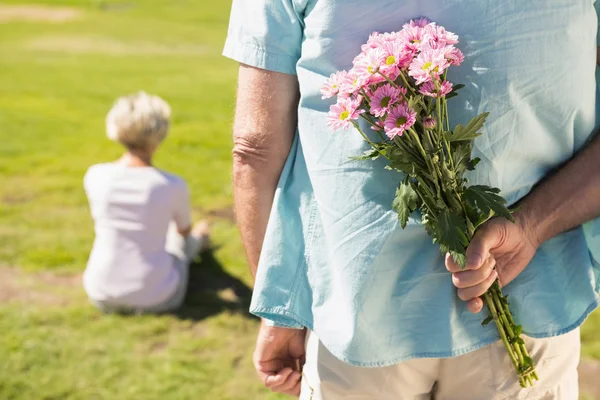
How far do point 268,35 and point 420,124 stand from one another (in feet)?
1.42

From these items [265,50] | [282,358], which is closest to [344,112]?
[265,50]

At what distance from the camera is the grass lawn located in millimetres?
3797

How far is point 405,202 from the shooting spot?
152cm

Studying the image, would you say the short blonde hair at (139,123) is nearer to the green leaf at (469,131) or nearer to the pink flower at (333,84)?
the pink flower at (333,84)

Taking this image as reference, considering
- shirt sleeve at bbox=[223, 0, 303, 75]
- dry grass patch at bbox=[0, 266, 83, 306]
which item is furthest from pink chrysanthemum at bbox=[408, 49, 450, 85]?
dry grass patch at bbox=[0, 266, 83, 306]

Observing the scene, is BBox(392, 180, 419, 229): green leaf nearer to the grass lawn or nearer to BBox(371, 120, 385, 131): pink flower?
BBox(371, 120, 385, 131): pink flower

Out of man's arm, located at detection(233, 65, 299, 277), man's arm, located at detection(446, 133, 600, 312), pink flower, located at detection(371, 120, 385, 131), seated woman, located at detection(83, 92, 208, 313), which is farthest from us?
seated woman, located at detection(83, 92, 208, 313)

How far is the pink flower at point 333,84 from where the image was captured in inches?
59.0

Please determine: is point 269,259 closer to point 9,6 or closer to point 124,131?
point 124,131

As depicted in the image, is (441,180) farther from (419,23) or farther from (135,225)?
(135,225)

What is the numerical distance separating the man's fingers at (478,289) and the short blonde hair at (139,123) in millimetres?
3360

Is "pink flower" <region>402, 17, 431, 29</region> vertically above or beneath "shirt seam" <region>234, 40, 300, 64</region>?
above

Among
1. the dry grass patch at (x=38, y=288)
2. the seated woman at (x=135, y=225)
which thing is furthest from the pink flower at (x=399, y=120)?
the dry grass patch at (x=38, y=288)

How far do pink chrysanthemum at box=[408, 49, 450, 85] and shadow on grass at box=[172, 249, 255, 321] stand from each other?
10.5ft
